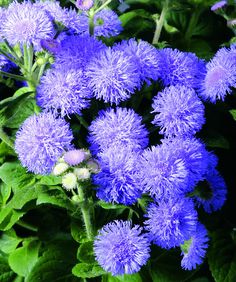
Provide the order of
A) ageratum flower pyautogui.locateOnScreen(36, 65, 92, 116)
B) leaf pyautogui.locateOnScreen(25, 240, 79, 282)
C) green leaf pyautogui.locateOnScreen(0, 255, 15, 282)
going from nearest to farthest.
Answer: ageratum flower pyautogui.locateOnScreen(36, 65, 92, 116) → leaf pyautogui.locateOnScreen(25, 240, 79, 282) → green leaf pyautogui.locateOnScreen(0, 255, 15, 282)

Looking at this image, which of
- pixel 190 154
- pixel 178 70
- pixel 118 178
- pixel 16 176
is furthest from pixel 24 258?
pixel 178 70

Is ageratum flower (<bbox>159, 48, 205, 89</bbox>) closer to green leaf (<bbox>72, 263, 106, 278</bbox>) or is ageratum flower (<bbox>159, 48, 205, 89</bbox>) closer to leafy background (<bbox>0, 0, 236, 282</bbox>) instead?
leafy background (<bbox>0, 0, 236, 282</bbox>)

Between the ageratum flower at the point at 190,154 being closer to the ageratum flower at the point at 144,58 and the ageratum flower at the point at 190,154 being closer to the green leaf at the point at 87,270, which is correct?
the ageratum flower at the point at 144,58

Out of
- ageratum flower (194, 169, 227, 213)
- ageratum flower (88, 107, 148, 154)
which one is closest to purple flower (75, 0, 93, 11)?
ageratum flower (88, 107, 148, 154)

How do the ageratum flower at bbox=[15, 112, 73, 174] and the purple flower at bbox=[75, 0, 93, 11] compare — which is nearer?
the ageratum flower at bbox=[15, 112, 73, 174]

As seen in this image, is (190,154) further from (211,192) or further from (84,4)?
(84,4)

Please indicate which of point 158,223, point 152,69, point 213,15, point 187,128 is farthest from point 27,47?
point 213,15

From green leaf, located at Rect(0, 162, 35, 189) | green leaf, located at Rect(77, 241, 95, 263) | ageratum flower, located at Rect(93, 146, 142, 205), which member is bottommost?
green leaf, located at Rect(77, 241, 95, 263)
